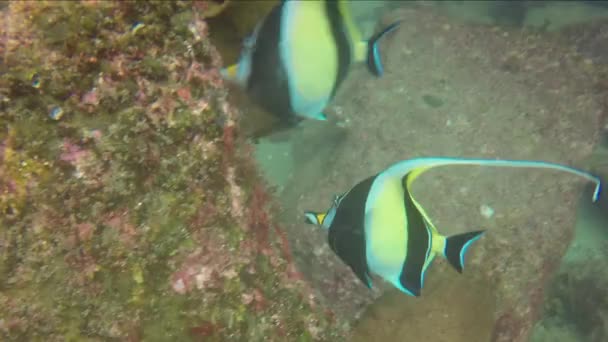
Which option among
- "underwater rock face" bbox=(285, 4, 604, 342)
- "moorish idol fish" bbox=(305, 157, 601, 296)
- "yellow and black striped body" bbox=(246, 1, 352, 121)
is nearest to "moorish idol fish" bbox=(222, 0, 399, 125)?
"yellow and black striped body" bbox=(246, 1, 352, 121)

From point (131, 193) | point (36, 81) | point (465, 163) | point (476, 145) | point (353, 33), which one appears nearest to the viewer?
point (465, 163)

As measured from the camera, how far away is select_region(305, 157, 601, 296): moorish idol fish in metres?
2.15

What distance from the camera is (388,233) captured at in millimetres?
2223

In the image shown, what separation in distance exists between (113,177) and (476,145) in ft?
13.7

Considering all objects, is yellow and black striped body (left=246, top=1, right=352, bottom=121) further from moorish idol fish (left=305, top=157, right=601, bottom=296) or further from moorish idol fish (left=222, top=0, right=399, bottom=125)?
moorish idol fish (left=305, top=157, right=601, bottom=296)

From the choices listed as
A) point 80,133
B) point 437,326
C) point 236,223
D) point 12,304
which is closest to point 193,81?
point 80,133

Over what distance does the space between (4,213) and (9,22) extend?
2.10 ft

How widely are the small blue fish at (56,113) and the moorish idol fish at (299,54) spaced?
2.58 feet

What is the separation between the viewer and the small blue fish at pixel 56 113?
5.19 ft

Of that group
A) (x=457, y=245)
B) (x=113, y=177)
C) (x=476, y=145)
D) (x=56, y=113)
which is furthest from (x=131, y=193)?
(x=476, y=145)

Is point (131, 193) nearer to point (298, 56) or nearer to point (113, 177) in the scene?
point (113, 177)

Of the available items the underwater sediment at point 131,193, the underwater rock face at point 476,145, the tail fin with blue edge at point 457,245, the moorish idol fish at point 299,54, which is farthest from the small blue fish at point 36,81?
the underwater rock face at point 476,145

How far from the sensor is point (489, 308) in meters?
3.35

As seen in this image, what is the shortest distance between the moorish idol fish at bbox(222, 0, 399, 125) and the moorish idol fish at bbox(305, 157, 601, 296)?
0.56 meters
